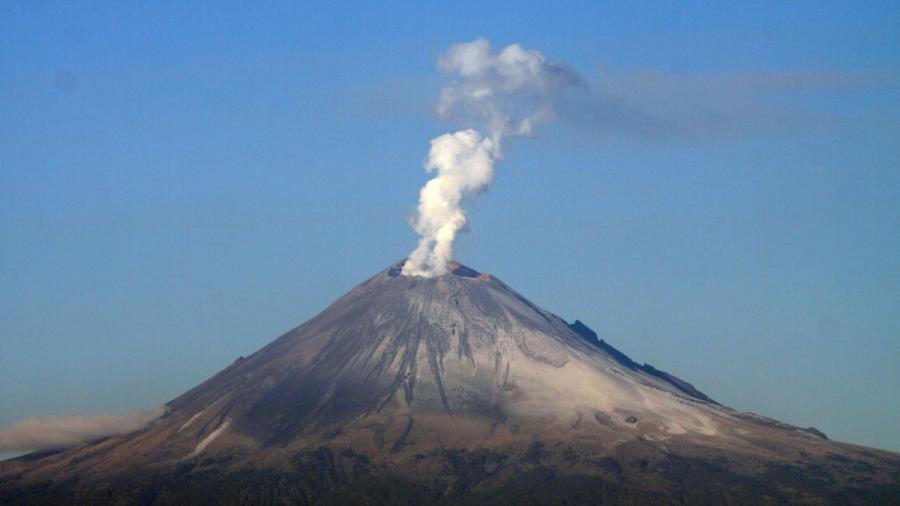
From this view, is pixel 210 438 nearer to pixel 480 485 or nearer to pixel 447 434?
pixel 447 434

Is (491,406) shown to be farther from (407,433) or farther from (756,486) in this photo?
(756,486)

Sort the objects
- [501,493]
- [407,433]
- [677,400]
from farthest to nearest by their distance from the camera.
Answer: [677,400] → [407,433] → [501,493]

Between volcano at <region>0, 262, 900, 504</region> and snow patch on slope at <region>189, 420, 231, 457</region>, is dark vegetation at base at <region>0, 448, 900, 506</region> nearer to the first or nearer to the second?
volcano at <region>0, 262, 900, 504</region>

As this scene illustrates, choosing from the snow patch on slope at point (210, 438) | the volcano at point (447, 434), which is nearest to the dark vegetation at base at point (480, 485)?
the volcano at point (447, 434)

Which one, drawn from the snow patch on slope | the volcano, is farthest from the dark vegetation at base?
the snow patch on slope

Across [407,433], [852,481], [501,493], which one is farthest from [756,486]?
[407,433]

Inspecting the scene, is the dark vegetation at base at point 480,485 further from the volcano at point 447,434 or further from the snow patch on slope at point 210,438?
the snow patch on slope at point 210,438
